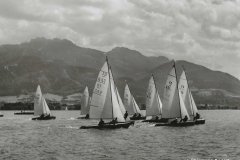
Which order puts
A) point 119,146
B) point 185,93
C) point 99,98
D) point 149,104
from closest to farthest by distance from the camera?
point 119,146 < point 99,98 < point 185,93 < point 149,104

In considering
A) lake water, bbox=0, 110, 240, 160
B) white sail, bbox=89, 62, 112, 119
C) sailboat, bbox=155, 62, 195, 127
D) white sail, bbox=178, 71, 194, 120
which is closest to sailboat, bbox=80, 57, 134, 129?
white sail, bbox=89, 62, 112, 119

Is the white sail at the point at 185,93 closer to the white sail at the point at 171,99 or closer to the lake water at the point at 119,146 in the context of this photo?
the white sail at the point at 171,99

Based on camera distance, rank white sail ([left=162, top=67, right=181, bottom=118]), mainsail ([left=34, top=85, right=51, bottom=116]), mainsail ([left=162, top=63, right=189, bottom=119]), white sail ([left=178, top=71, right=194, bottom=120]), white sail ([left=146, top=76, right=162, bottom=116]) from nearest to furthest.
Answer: mainsail ([left=162, top=63, right=189, bottom=119])
white sail ([left=162, top=67, right=181, bottom=118])
white sail ([left=178, top=71, right=194, bottom=120])
white sail ([left=146, top=76, right=162, bottom=116])
mainsail ([left=34, top=85, right=51, bottom=116])

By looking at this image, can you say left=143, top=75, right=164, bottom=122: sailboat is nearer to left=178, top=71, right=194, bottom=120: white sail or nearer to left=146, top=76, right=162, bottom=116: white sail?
left=146, top=76, right=162, bottom=116: white sail

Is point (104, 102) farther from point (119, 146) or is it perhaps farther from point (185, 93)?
point (185, 93)

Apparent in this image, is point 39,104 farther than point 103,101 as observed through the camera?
Yes

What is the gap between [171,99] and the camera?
309 ft

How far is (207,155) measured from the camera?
53.7m

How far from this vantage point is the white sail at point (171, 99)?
307ft

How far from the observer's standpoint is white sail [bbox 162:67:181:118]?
9362 cm

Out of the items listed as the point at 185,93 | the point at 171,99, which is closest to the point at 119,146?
the point at 171,99

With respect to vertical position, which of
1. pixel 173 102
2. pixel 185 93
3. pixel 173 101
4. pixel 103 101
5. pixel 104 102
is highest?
pixel 185 93

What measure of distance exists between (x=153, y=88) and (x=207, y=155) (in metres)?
61.2

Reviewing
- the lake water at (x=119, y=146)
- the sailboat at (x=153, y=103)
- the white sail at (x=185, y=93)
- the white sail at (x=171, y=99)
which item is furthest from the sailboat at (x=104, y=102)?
the sailboat at (x=153, y=103)
